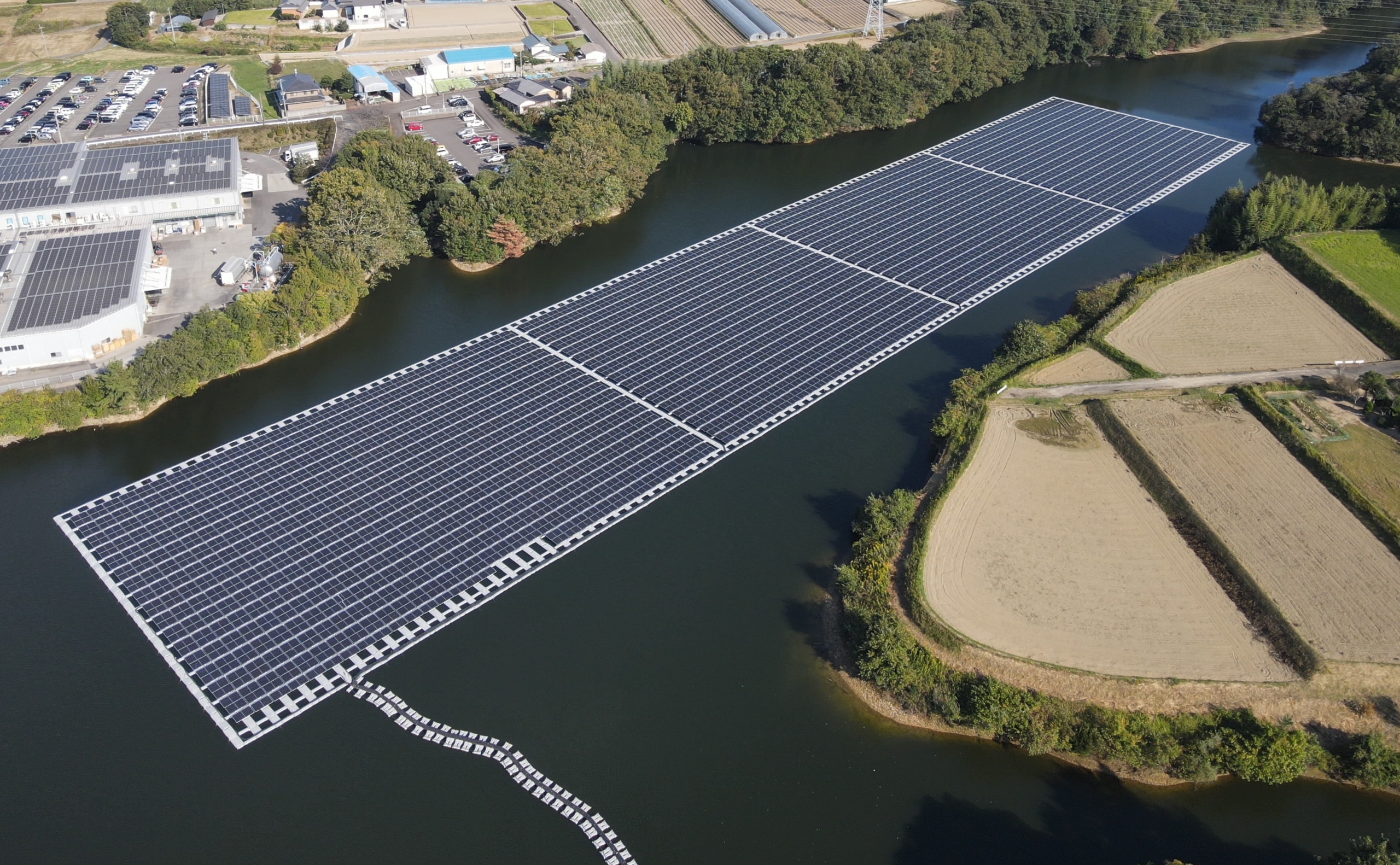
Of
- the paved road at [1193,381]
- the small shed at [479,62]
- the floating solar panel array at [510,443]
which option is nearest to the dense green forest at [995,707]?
the paved road at [1193,381]

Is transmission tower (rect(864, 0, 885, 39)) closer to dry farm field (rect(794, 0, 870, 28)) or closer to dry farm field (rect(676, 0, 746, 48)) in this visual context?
dry farm field (rect(794, 0, 870, 28))

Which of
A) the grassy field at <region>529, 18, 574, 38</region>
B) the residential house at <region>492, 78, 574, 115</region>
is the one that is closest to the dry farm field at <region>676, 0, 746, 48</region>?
the grassy field at <region>529, 18, 574, 38</region>

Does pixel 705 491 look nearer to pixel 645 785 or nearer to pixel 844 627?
pixel 844 627

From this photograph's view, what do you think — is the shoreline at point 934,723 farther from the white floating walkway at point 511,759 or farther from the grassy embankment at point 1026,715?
the white floating walkway at point 511,759

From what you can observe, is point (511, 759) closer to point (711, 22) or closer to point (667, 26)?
point (667, 26)

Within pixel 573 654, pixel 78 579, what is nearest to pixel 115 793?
pixel 78 579

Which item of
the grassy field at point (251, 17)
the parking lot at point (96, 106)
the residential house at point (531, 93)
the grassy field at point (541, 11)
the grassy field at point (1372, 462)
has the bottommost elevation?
the parking lot at point (96, 106)
